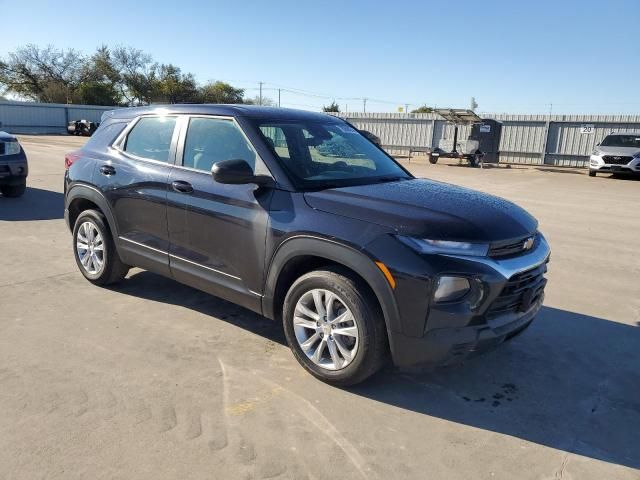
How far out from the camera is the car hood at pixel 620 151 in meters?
20.6

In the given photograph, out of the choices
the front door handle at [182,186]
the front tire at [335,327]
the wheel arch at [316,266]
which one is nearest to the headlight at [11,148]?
the front door handle at [182,186]

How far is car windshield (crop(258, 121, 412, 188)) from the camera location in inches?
149

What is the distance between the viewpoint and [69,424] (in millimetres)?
2893

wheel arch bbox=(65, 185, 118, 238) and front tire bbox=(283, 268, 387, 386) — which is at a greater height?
wheel arch bbox=(65, 185, 118, 238)

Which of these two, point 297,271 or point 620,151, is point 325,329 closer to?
point 297,271

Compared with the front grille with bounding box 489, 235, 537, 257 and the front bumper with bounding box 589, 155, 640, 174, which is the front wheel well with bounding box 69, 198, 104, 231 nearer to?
the front grille with bounding box 489, 235, 537, 257

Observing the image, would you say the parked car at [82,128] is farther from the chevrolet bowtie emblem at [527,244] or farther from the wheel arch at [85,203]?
the chevrolet bowtie emblem at [527,244]

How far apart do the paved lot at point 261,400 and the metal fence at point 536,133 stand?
23595 millimetres

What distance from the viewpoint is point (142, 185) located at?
4.47 m

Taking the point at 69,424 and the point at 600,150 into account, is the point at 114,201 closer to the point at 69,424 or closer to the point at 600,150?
the point at 69,424

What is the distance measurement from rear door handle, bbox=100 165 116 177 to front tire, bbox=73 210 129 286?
435 mm

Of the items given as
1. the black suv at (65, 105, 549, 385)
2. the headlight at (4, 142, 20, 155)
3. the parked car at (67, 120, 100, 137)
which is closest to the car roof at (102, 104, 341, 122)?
the black suv at (65, 105, 549, 385)

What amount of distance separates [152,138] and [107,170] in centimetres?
60

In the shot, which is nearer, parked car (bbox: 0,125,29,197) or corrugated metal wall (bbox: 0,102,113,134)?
parked car (bbox: 0,125,29,197)
